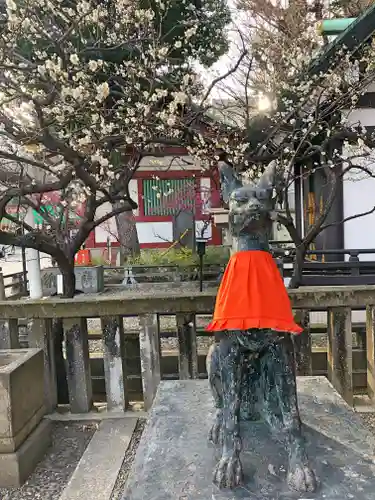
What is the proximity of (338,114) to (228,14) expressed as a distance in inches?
148

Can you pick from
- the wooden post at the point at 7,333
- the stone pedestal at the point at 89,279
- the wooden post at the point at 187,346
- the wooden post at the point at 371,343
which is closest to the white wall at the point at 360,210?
the wooden post at the point at 371,343

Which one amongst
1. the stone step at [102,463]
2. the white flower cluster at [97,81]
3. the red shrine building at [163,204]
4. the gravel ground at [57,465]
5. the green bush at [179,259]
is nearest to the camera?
the stone step at [102,463]

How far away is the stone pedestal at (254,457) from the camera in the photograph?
6.66 ft

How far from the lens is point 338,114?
7652mm

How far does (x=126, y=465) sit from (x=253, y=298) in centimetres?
235

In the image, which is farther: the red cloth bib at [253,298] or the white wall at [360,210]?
the white wall at [360,210]

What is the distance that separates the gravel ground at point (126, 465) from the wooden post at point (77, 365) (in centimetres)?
62

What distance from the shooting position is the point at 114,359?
432cm

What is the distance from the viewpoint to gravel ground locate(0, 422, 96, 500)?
3457 millimetres

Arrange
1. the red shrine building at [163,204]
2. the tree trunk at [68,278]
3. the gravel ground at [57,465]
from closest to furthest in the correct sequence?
1. the gravel ground at [57,465]
2. the tree trunk at [68,278]
3. the red shrine building at [163,204]

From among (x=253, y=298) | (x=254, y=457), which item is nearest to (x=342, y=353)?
(x=254, y=457)

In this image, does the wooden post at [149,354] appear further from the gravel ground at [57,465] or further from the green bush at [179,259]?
the green bush at [179,259]

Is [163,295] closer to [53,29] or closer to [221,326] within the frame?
[221,326]

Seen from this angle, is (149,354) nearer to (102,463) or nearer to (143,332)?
(143,332)
